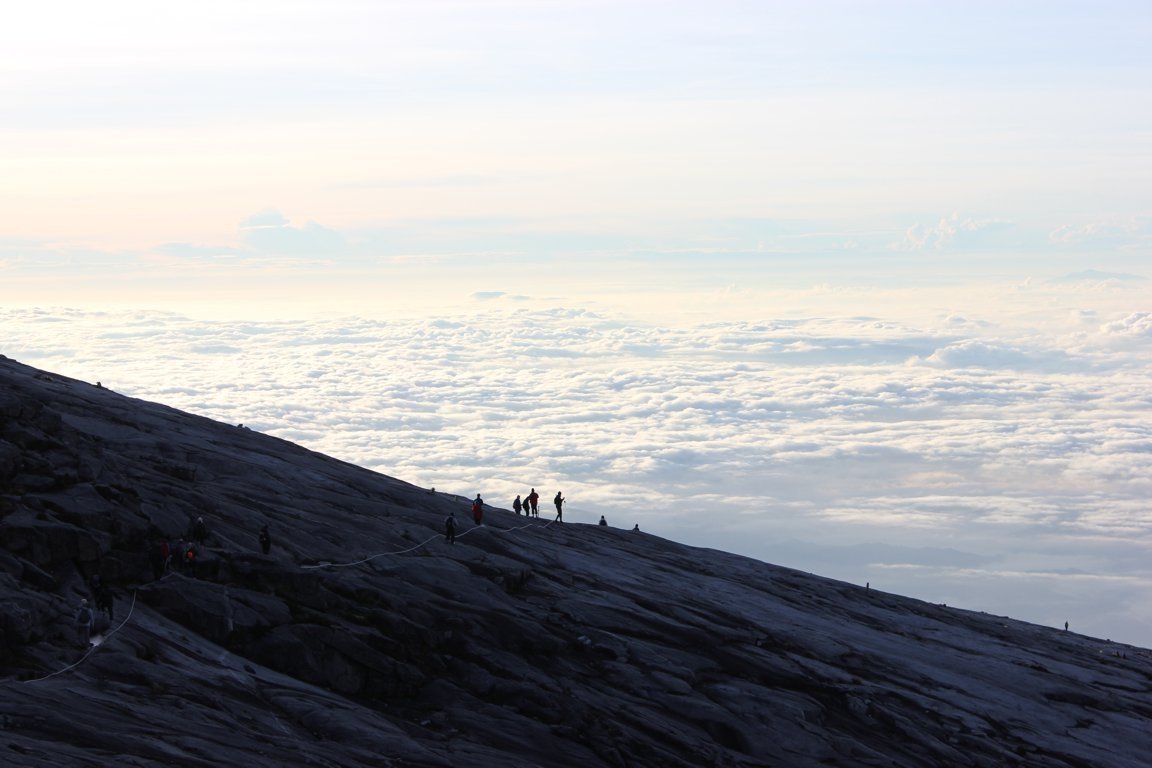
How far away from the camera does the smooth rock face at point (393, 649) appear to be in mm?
42844

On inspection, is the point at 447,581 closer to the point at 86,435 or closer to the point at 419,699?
the point at 419,699

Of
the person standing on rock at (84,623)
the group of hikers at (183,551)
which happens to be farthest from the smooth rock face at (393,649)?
the group of hikers at (183,551)

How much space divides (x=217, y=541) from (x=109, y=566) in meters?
6.29

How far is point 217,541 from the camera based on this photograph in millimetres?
54781

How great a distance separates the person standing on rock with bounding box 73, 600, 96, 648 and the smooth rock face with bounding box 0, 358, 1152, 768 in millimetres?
368

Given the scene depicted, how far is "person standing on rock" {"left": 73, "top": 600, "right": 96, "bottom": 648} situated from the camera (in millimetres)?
43406

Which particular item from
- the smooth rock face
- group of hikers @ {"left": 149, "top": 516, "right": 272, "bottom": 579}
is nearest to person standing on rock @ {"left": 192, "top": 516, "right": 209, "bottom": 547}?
group of hikers @ {"left": 149, "top": 516, "right": 272, "bottom": 579}

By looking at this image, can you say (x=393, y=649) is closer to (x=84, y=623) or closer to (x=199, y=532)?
(x=199, y=532)

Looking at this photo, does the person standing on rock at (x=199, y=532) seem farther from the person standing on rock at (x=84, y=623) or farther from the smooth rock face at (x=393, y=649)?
the person standing on rock at (x=84, y=623)

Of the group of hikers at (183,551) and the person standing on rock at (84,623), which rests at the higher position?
the group of hikers at (183,551)

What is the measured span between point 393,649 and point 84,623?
42.0 feet

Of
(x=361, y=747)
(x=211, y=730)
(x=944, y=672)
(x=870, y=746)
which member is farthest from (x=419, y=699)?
(x=944, y=672)

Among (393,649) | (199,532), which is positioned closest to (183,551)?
(199,532)

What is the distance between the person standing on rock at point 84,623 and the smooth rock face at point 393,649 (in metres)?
0.37
